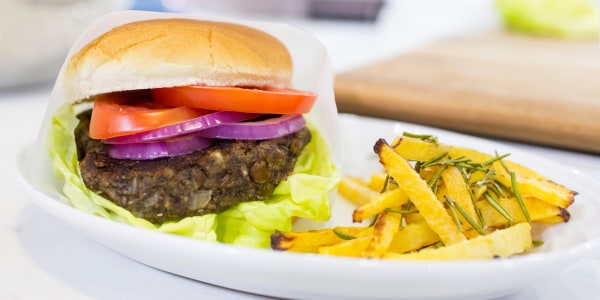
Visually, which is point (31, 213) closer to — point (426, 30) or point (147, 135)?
point (147, 135)

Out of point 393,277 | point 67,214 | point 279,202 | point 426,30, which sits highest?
point 393,277

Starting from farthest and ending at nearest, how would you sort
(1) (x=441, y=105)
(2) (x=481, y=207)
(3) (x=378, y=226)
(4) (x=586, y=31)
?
1. (4) (x=586, y=31)
2. (1) (x=441, y=105)
3. (2) (x=481, y=207)
4. (3) (x=378, y=226)

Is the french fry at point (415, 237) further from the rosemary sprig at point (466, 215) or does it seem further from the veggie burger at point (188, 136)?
the veggie burger at point (188, 136)

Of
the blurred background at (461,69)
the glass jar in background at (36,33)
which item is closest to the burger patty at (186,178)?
the blurred background at (461,69)

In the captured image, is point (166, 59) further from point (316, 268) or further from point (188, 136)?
point (316, 268)

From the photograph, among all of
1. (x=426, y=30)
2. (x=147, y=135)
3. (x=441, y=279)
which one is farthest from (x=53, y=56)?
(x=426, y=30)

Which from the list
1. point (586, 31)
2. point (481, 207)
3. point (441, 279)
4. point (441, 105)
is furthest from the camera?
point (586, 31)

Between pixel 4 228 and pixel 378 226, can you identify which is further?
pixel 4 228
